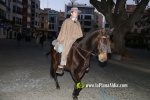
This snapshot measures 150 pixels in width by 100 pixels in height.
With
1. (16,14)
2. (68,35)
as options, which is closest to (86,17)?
(16,14)

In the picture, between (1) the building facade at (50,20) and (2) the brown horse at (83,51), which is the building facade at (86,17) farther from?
(2) the brown horse at (83,51)

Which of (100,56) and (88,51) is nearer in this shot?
(100,56)

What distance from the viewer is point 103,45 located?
6.14 m

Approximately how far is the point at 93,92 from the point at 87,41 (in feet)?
6.27

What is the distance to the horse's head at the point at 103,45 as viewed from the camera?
20.0ft

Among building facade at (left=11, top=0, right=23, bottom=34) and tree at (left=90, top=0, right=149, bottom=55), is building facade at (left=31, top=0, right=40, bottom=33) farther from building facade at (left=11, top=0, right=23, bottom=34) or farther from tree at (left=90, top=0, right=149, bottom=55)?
tree at (left=90, top=0, right=149, bottom=55)

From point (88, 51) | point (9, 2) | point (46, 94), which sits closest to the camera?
point (88, 51)

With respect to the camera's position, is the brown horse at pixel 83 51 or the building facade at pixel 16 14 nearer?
the brown horse at pixel 83 51

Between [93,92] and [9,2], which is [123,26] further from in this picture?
[9,2]

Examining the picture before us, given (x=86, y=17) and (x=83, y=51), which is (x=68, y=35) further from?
(x=86, y=17)

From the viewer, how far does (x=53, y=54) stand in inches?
318

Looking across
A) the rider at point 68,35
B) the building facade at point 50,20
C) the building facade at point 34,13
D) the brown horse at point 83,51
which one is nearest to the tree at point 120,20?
the rider at point 68,35

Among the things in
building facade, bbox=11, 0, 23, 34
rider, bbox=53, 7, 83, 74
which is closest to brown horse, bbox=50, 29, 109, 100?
rider, bbox=53, 7, 83, 74

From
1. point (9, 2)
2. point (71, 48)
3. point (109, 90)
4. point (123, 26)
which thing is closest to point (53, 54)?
point (71, 48)
